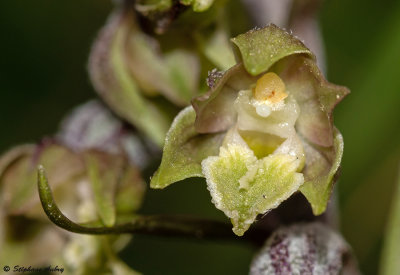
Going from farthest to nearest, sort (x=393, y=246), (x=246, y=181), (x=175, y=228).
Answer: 1. (x=393, y=246)
2. (x=175, y=228)
3. (x=246, y=181)

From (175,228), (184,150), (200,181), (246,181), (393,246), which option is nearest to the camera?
(246,181)

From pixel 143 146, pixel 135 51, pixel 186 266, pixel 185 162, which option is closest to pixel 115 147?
pixel 143 146

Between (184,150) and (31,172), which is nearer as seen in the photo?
(184,150)

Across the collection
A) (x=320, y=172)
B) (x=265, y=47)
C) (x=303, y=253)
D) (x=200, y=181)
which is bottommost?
(x=200, y=181)

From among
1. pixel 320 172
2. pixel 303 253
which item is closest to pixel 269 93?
pixel 320 172

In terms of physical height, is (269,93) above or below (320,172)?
above

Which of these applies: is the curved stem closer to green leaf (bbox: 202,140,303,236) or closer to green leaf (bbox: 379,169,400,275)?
green leaf (bbox: 202,140,303,236)

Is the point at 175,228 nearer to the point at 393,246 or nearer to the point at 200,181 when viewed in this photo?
the point at 393,246
